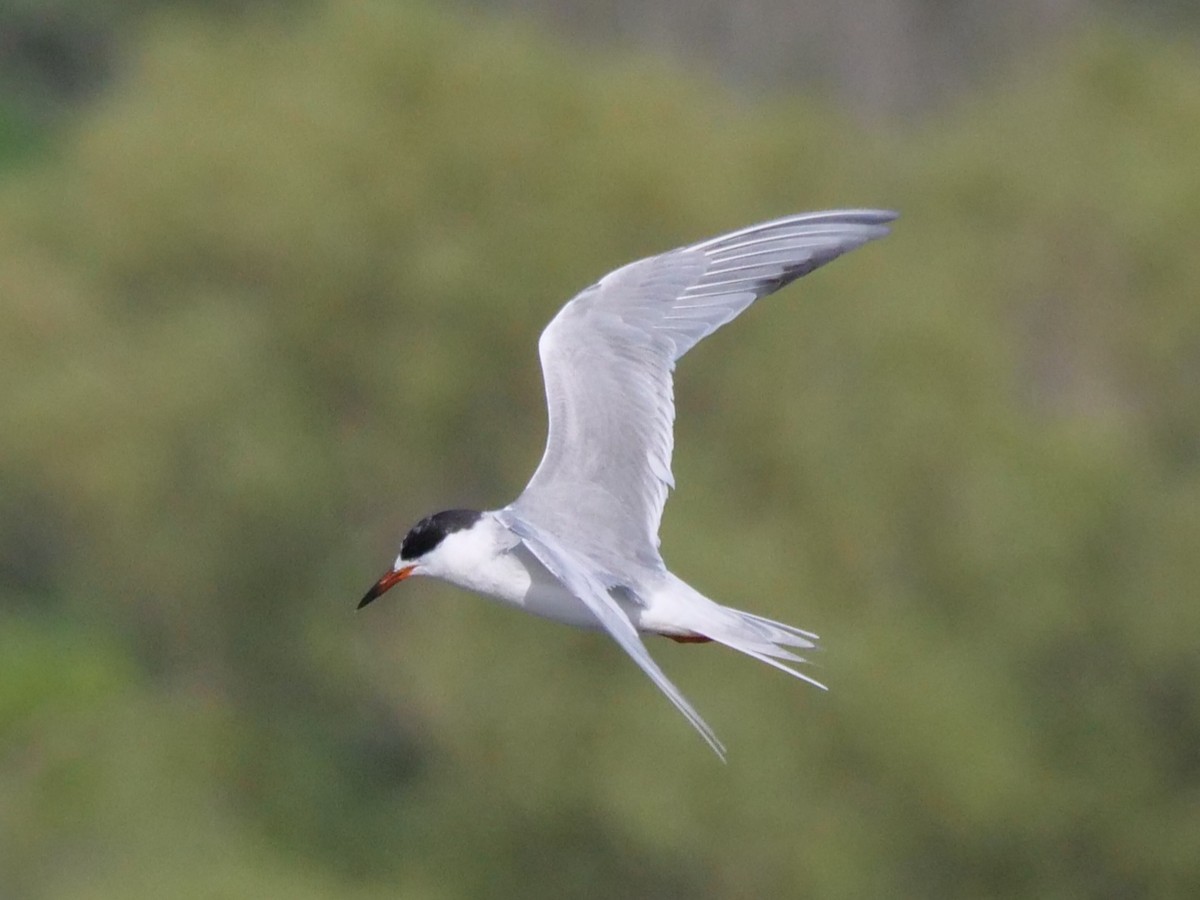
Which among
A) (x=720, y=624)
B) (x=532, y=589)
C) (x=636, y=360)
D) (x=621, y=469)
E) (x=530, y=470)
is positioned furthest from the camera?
(x=530, y=470)

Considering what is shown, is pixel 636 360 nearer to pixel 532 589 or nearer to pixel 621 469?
pixel 621 469

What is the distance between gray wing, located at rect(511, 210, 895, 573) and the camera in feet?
27.6

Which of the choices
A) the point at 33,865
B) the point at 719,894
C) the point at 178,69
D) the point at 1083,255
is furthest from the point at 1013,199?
the point at 33,865

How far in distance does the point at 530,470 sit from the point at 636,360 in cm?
1639

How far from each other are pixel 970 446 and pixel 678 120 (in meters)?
5.11

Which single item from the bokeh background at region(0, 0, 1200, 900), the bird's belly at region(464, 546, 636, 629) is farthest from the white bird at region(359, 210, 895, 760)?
the bokeh background at region(0, 0, 1200, 900)

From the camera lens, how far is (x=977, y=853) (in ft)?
77.3

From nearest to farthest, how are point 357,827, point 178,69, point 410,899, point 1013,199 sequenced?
point 410,899, point 357,827, point 178,69, point 1013,199

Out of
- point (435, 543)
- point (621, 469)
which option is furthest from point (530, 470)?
point (435, 543)

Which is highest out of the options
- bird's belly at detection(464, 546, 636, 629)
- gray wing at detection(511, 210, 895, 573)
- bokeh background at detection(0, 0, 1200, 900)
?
gray wing at detection(511, 210, 895, 573)

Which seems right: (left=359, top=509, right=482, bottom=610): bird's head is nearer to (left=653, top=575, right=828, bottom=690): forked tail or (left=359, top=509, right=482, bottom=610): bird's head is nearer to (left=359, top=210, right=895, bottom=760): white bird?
(left=359, top=210, right=895, bottom=760): white bird

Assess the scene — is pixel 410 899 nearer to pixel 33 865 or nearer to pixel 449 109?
pixel 33 865

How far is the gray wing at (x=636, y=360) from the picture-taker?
8406 mm

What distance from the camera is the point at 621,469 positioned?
8.65 metres
